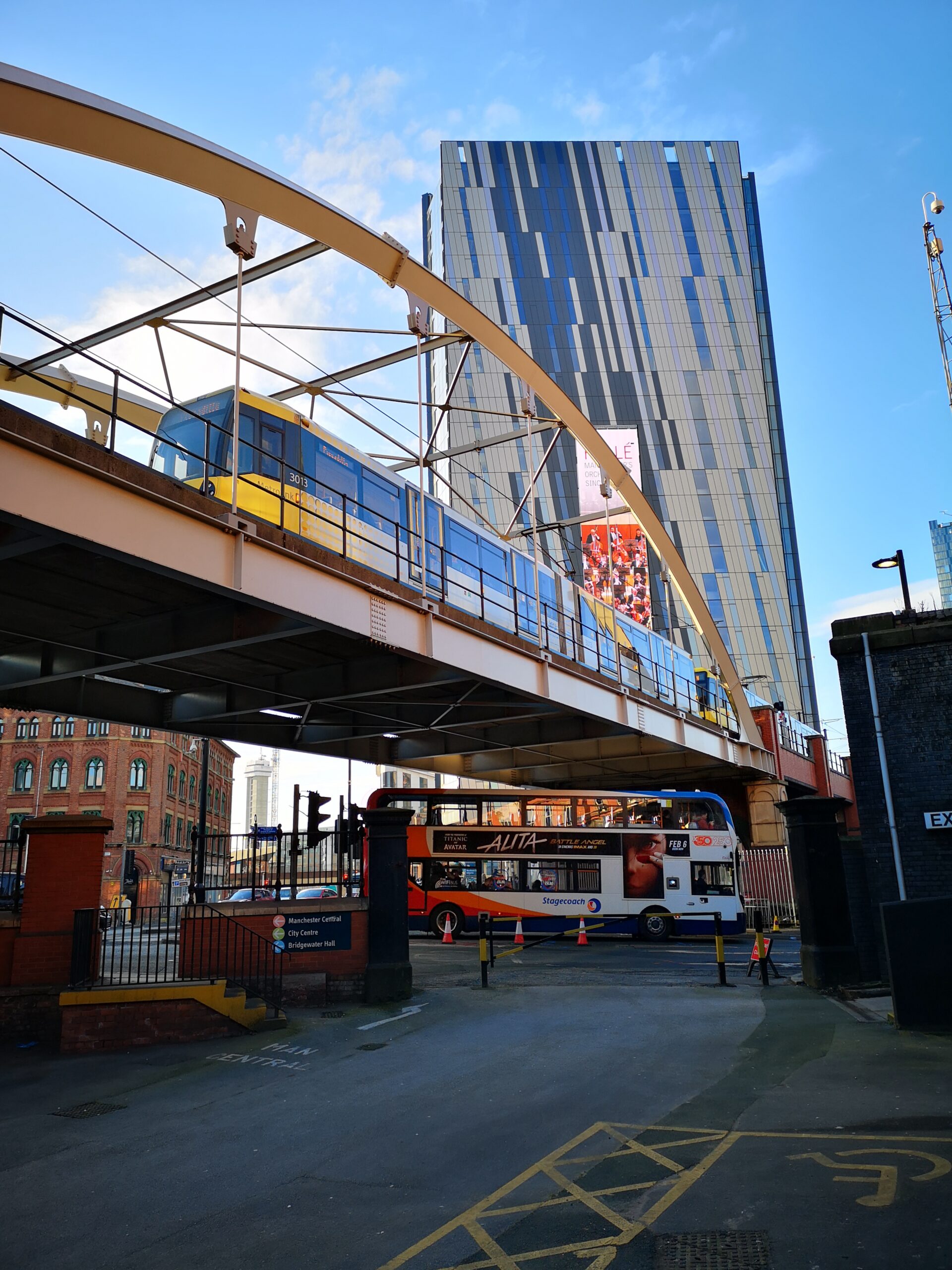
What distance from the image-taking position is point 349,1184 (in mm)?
6770

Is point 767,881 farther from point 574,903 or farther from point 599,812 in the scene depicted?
point 574,903

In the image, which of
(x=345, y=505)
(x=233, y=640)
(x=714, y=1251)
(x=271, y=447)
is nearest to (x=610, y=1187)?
(x=714, y=1251)

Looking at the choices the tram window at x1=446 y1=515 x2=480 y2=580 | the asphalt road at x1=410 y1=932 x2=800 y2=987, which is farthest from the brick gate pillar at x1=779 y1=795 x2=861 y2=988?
the tram window at x1=446 y1=515 x2=480 y2=580

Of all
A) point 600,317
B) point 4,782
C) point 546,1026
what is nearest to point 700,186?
point 600,317

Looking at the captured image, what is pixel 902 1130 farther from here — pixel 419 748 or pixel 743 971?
pixel 419 748

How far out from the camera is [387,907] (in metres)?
15.0

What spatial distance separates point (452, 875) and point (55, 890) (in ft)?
50.3

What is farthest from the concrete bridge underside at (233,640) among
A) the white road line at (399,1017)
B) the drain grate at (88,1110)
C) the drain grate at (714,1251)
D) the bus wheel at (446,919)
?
the drain grate at (714,1251)

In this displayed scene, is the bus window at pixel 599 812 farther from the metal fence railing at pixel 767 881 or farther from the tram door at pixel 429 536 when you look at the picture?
the tram door at pixel 429 536

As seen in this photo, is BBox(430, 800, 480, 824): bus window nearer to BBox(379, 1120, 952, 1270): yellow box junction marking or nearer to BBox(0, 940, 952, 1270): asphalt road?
BBox(0, 940, 952, 1270): asphalt road

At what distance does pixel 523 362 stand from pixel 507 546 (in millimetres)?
5420

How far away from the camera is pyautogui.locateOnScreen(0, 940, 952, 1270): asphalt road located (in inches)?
216

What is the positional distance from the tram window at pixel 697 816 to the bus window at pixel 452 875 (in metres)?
6.09

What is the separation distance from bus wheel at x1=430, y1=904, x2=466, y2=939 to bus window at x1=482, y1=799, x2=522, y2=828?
2.67m
